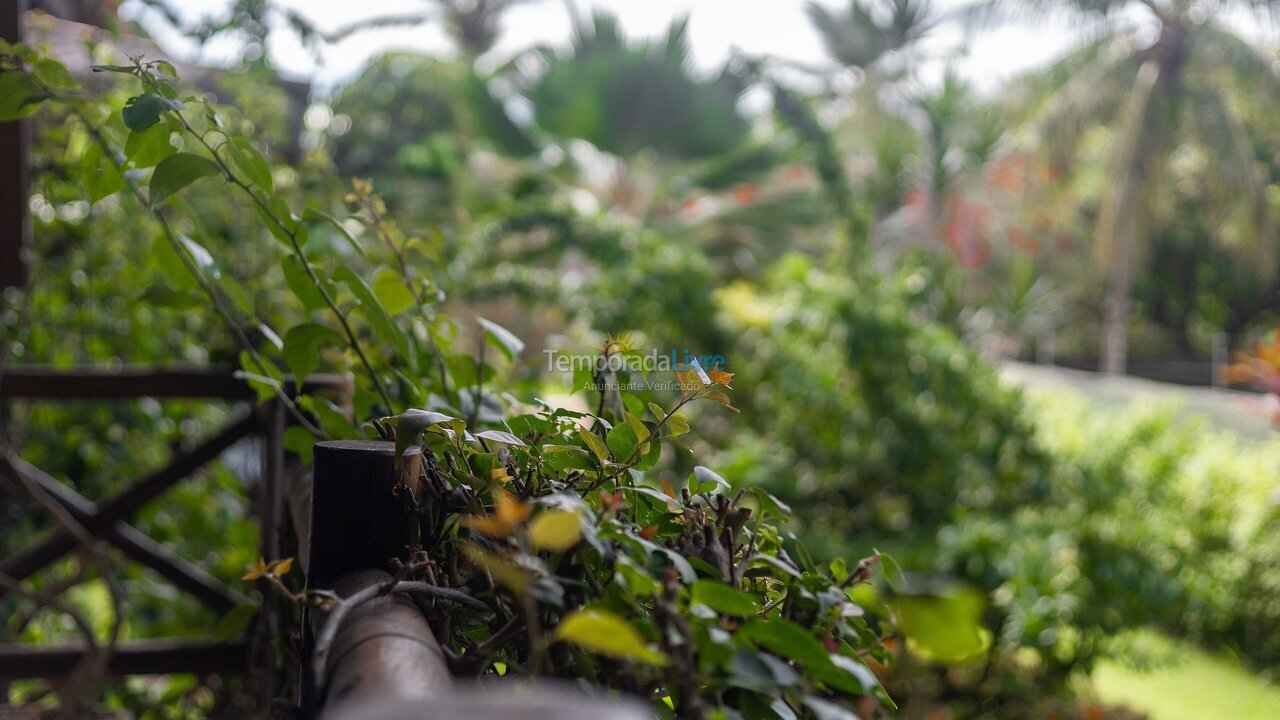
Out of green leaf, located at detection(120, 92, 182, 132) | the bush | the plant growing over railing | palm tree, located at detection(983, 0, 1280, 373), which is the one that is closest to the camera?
the plant growing over railing

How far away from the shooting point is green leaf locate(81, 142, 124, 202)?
78 cm

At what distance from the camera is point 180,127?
2.22 ft

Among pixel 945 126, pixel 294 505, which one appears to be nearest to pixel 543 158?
pixel 945 126

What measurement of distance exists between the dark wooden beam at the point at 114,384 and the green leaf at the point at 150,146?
3.06 feet

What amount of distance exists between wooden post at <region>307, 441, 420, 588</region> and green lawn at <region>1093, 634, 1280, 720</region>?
3713mm

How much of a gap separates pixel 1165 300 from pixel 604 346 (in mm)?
17030

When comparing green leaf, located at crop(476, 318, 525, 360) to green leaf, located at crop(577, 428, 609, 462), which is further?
green leaf, located at crop(476, 318, 525, 360)

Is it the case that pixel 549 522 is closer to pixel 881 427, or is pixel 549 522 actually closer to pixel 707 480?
pixel 707 480

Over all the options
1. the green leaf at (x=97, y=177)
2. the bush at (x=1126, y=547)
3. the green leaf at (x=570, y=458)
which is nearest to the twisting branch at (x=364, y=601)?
the green leaf at (x=570, y=458)

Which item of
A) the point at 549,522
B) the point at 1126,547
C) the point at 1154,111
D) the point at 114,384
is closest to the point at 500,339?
the point at 549,522

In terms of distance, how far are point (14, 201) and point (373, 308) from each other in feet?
3.96

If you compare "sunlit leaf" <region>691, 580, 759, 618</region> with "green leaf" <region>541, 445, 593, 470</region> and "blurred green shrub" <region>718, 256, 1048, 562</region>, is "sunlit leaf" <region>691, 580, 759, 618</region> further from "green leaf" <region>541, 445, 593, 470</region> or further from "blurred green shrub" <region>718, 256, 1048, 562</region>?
"blurred green shrub" <region>718, 256, 1048, 562</region>

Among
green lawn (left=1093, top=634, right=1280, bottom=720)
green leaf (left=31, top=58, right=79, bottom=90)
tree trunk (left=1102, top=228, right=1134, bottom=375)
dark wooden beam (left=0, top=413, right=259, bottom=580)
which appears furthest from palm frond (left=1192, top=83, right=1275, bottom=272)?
green leaf (left=31, top=58, right=79, bottom=90)

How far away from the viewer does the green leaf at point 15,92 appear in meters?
0.74
